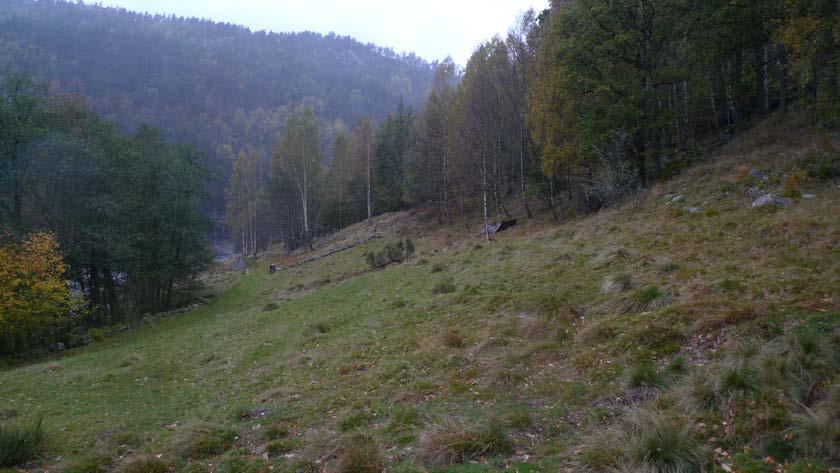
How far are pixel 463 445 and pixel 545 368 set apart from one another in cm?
307

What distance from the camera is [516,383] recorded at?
7691 millimetres

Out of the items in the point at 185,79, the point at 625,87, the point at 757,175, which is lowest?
the point at 757,175

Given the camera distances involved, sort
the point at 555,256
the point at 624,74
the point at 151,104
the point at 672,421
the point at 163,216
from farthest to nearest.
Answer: the point at 151,104 → the point at 163,216 → the point at 624,74 → the point at 555,256 → the point at 672,421

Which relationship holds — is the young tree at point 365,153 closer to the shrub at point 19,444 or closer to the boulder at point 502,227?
the boulder at point 502,227

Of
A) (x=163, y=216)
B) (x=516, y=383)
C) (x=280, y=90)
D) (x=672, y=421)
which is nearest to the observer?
(x=672, y=421)

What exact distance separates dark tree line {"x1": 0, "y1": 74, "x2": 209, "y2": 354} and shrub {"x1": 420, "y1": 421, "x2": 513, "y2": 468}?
24.5 meters

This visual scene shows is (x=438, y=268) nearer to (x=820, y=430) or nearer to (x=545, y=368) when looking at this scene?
(x=545, y=368)

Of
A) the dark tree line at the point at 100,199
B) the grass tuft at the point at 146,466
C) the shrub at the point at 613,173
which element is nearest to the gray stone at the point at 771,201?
the shrub at the point at 613,173

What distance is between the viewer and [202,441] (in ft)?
23.2

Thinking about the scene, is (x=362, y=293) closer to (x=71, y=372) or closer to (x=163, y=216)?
(x=71, y=372)

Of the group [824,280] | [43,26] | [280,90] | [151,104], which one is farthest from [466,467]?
[43,26]

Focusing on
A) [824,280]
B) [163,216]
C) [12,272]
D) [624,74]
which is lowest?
[824,280]

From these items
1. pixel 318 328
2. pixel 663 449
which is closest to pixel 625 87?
pixel 318 328

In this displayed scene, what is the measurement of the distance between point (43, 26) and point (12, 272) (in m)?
184
